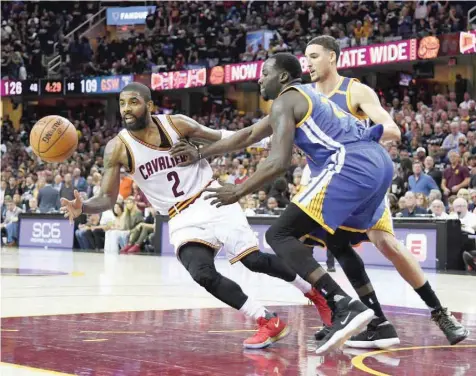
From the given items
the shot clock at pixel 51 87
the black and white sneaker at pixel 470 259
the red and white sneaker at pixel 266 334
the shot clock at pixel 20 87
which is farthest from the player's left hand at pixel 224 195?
the shot clock at pixel 20 87

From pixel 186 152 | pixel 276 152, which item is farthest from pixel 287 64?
pixel 186 152

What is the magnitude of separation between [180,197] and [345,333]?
1.77m

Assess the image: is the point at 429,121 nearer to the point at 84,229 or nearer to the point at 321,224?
the point at 84,229

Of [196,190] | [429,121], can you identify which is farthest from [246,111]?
[196,190]

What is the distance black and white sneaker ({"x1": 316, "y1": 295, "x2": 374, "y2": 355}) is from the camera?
199 inches

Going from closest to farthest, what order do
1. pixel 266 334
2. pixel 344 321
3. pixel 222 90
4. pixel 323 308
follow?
pixel 344 321
pixel 266 334
pixel 323 308
pixel 222 90

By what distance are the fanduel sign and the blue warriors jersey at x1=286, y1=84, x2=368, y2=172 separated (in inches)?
1137

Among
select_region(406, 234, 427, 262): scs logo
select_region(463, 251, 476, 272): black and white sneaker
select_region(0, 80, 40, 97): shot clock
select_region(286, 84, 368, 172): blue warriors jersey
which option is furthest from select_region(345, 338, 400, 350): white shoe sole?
select_region(0, 80, 40, 97): shot clock

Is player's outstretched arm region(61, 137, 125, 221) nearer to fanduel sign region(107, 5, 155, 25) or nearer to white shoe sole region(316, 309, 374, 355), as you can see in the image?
white shoe sole region(316, 309, 374, 355)

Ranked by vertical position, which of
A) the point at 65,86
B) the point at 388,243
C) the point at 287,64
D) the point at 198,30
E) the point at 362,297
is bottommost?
the point at 362,297

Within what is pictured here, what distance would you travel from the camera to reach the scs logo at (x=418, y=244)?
1405 cm

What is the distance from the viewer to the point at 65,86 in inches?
1248

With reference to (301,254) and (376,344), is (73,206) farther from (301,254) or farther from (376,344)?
(376,344)

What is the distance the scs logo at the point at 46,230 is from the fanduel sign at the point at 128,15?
49.8ft
